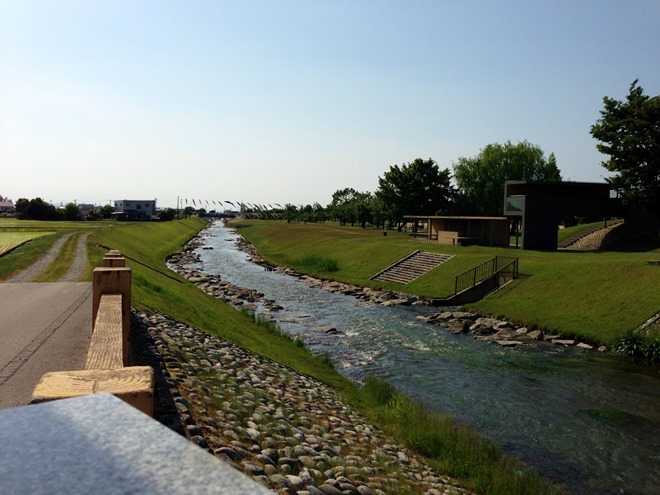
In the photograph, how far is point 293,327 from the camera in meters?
30.2

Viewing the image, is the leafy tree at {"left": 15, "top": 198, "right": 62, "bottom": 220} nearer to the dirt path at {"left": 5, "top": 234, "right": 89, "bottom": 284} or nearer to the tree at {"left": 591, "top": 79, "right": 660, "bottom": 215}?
the dirt path at {"left": 5, "top": 234, "right": 89, "bottom": 284}

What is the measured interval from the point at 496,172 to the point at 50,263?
2731 inches

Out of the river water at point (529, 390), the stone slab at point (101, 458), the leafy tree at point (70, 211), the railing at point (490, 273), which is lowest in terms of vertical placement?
the river water at point (529, 390)

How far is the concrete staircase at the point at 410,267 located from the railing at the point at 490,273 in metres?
5.63

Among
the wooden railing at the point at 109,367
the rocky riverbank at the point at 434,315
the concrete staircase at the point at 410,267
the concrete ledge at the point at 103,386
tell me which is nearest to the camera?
the concrete ledge at the point at 103,386

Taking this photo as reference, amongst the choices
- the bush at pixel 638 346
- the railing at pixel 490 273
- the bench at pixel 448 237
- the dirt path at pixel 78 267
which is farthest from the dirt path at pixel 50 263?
the bench at pixel 448 237

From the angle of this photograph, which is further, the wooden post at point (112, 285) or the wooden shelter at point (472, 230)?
the wooden shelter at point (472, 230)

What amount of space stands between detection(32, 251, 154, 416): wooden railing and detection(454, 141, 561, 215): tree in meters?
74.8

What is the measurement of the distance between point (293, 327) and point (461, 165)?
2473 inches

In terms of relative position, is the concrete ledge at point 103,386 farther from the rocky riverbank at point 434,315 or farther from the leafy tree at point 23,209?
the leafy tree at point 23,209

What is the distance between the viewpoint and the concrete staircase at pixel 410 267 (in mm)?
47191

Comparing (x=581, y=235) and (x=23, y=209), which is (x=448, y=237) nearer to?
(x=581, y=235)

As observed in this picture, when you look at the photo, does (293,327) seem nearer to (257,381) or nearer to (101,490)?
(257,381)

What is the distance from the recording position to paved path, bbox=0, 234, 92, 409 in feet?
30.8
